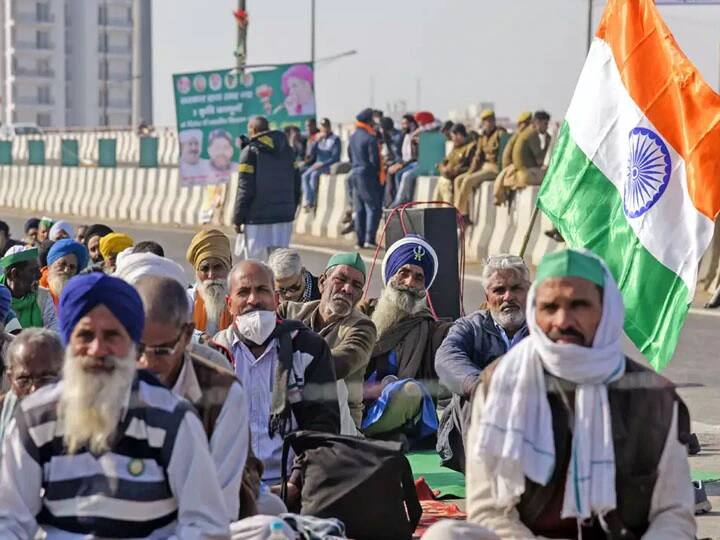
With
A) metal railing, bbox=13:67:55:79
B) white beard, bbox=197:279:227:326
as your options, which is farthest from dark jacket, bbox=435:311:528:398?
metal railing, bbox=13:67:55:79

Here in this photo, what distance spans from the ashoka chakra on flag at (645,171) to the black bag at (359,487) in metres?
2.03

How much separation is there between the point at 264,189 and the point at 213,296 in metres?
8.72

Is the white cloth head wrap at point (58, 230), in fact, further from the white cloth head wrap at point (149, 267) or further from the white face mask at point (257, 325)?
the white cloth head wrap at point (149, 267)

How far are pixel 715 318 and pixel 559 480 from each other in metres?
12.4

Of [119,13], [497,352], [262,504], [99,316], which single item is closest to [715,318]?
[497,352]

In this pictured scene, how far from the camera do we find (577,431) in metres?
5.23

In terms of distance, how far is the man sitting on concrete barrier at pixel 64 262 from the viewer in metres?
11.4

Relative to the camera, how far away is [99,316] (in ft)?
16.7

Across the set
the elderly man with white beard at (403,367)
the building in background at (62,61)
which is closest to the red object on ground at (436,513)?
the elderly man with white beard at (403,367)

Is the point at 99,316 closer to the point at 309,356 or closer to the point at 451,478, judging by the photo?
the point at 309,356

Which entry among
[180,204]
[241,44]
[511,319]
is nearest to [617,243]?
[511,319]

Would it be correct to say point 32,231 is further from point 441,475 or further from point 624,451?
point 624,451

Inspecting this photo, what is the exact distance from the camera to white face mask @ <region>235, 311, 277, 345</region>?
754 centimetres

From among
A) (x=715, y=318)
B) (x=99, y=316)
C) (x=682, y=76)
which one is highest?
(x=682, y=76)
